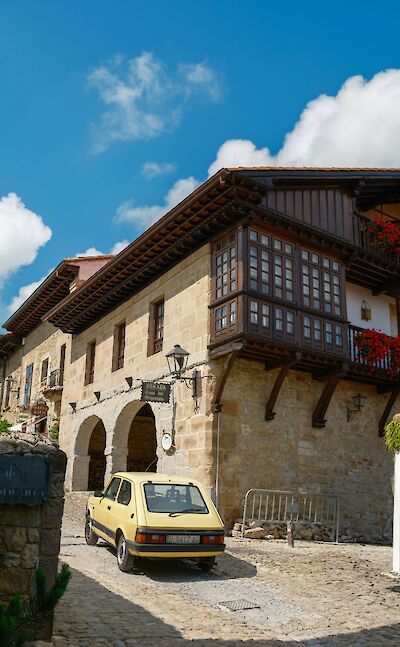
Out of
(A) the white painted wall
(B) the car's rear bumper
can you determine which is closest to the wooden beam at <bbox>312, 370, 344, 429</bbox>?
(A) the white painted wall

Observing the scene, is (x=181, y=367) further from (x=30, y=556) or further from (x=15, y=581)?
(x=15, y=581)

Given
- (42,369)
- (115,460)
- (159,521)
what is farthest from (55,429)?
(159,521)

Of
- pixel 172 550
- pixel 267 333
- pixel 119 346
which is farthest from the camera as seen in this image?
pixel 119 346

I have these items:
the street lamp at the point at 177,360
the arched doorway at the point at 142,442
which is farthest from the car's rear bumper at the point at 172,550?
the arched doorway at the point at 142,442

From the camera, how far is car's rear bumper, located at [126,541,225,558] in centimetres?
835

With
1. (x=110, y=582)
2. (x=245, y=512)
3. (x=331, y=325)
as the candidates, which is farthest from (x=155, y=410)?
(x=110, y=582)

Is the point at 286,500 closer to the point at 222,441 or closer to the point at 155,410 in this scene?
the point at 222,441

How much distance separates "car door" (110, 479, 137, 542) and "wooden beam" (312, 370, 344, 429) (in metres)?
5.83

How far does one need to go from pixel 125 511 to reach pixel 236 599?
7.56 feet

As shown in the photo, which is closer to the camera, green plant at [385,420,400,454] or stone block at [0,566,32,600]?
stone block at [0,566,32,600]

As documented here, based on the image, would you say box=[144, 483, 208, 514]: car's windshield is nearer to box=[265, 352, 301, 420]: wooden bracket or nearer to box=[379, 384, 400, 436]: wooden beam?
box=[265, 352, 301, 420]: wooden bracket

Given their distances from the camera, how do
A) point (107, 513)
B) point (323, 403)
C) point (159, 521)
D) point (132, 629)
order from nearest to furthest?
point (132, 629)
point (159, 521)
point (107, 513)
point (323, 403)

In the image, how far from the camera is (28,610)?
3545 mm

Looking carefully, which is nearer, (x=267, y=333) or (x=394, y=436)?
(x=394, y=436)
